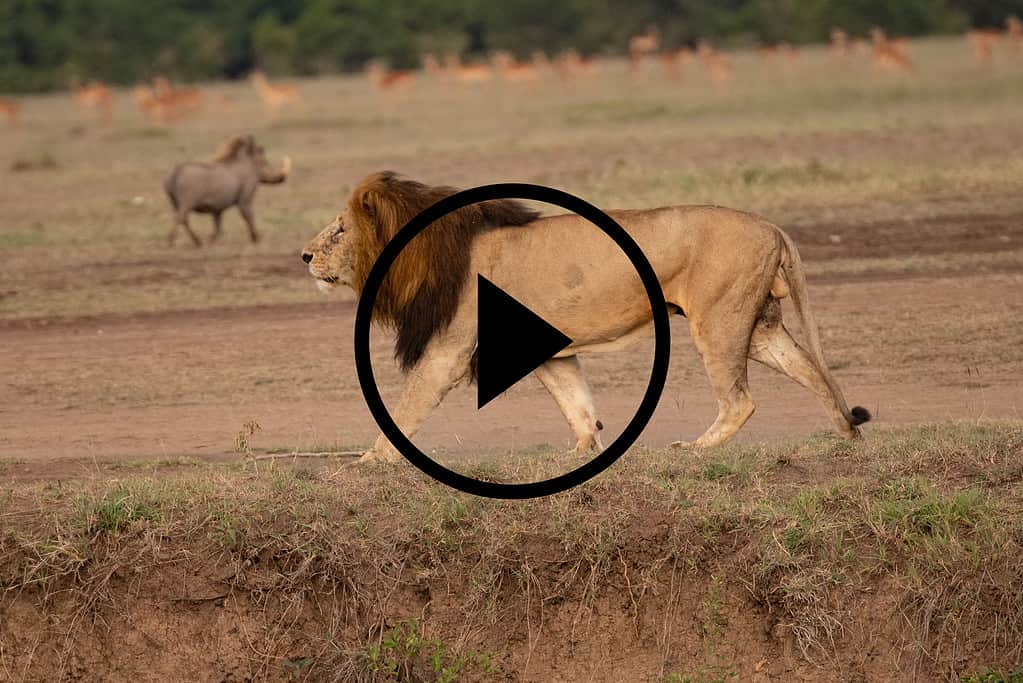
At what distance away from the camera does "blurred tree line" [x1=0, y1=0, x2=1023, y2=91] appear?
42.9 metres

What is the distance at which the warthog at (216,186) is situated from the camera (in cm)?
1509

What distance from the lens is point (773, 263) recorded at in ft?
22.7

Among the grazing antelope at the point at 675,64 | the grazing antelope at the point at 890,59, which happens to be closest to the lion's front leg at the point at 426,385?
the grazing antelope at the point at 890,59

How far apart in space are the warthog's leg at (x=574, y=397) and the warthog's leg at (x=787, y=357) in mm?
774

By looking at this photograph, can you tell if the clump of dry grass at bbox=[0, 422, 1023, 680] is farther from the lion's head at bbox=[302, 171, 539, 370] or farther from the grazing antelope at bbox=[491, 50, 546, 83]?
the grazing antelope at bbox=[491, 50, 546, 83]

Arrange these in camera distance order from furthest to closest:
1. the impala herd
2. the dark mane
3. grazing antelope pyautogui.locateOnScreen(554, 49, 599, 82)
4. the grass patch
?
grazing antelope pyautogui.locateOnScreen(554, 49, 599, 82), the impala herd, the dark mane, the grass patch

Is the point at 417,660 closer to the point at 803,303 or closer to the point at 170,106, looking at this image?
the point at 803,303

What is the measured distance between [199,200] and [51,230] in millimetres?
2100

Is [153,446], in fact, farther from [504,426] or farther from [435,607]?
[435,607]

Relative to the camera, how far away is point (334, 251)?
7090 millimetres

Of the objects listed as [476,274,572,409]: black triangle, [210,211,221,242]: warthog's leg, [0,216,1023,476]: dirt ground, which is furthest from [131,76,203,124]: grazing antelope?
[476,274,572,409]: black triangle

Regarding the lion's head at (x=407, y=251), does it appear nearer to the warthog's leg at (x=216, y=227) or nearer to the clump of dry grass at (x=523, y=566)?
the clump of dry grass at (x=523, y=566)

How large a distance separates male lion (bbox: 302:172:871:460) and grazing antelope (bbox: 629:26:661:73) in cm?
3073

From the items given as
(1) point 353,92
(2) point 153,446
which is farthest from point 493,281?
(1) point 353,92
